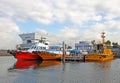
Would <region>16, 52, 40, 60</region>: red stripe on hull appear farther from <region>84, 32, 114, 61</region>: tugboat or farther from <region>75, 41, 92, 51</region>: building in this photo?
<region>75, 41, 92, 51</region>: building

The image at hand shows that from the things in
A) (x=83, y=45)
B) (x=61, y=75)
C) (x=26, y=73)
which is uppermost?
(x=83, y=45)

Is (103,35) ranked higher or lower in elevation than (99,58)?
higher

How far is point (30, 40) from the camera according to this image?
113000 millimetres

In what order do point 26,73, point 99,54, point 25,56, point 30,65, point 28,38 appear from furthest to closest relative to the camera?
point 28,38 → point 25,56 → point 99,54 → point 30,65 → point 26,73

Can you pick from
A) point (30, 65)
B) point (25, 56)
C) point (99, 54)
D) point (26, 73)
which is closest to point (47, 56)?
point (25, 56)

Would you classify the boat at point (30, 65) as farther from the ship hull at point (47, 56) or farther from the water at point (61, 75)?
the ship hull at point (47, 56)

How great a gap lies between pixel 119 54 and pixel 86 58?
56.1m

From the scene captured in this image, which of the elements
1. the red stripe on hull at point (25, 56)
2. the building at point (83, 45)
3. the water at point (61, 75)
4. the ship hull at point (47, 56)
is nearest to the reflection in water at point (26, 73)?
the water at point (61, 75)

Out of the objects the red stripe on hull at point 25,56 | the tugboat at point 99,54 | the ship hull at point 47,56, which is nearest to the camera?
the tugboat at point 99,54

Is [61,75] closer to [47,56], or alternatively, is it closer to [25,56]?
[47,56]

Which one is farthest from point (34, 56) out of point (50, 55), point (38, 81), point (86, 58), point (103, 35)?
point (38, 81)

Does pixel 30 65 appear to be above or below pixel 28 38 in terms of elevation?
below

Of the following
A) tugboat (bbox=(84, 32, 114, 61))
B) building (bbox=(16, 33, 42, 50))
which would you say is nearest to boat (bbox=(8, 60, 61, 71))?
tugboat (bbox=(84, 32, 114, 61))

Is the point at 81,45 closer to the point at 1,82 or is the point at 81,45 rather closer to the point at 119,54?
the point at 119,54
